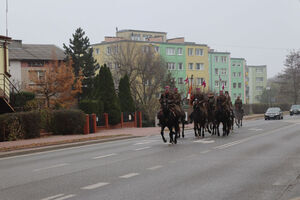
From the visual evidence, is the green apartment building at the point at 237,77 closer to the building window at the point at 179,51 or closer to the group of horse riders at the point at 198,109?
the building window at the point at 179,51

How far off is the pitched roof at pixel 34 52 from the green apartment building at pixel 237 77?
57268mm

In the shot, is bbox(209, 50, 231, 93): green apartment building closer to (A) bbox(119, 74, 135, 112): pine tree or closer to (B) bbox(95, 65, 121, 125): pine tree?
(A) bbox(119, 74, 135, 112): pine tree

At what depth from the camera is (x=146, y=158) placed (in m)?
13.5

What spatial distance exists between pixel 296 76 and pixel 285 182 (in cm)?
8521

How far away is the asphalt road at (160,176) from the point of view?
8.04 meters

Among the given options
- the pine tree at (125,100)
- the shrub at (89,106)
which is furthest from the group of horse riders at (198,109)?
the pine tree at (125,100)

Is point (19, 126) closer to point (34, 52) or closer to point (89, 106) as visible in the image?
point (89, 106)

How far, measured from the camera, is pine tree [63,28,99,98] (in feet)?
198

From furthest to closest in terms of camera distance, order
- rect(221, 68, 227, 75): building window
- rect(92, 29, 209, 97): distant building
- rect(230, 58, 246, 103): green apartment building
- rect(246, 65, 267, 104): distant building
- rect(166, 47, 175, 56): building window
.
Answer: rect(246, 65, 267, 104): distant building, rect(230, 58, 246, 103): green apartment building, rect(221, 68, 227, 75): building window, rect(166, 47, 175, 56): building window, rect(92, 29, 209, 97): distant building

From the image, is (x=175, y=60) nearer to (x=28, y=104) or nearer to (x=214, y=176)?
(x=28, y=104)

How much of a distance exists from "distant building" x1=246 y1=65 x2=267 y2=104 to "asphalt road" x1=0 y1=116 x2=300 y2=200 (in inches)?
5029

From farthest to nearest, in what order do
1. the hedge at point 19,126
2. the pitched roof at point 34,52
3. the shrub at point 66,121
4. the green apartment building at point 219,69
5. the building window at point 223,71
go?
the building window at point 223,71 → the green apartment building at point 219,69 → the pitched roof at point 34,52 → the shrub at point 66,121 → the hedge at point 19,126

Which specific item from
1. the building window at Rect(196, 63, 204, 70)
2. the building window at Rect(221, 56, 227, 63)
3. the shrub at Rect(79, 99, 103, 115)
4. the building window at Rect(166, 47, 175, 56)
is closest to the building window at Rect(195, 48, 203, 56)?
the building window at Rect(196, 63, 204, 70)

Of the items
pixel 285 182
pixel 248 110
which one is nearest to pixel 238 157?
pixel 285 182
